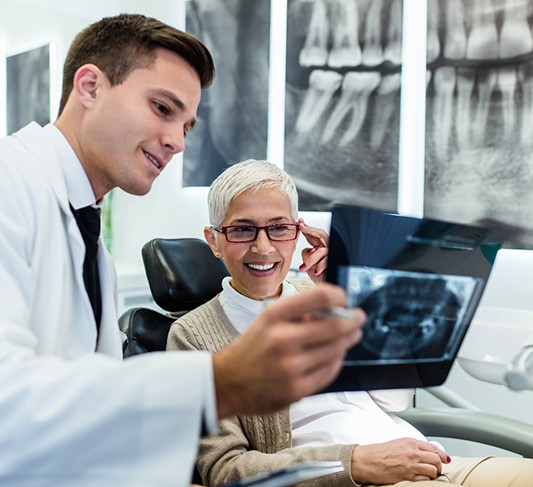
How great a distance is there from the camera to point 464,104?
8.72 feet

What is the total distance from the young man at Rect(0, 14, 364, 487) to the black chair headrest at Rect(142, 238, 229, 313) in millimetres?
695

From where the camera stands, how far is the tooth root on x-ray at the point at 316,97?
3.06 metres

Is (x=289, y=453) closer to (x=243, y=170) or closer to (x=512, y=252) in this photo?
(x=243, y=170)

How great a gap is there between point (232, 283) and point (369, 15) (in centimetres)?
174

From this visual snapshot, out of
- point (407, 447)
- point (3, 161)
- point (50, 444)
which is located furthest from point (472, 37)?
point (50, 444)

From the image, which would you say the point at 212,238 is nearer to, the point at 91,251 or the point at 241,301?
the point at 241,301

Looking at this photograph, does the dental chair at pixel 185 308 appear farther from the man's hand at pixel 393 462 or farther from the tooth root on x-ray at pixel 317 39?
the tooth root on x-ray at pixel 317 39

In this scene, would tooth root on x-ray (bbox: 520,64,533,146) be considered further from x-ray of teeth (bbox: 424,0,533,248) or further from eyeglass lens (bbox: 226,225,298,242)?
eyeglass lens (bbox: 226,225,298,242)

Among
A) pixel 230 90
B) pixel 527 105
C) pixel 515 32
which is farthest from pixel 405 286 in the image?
pixel 230 90

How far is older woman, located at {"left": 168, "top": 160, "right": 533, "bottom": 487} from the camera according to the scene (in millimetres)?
1432

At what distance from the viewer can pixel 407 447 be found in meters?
1.46

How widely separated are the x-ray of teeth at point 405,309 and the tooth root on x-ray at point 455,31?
1.79 m

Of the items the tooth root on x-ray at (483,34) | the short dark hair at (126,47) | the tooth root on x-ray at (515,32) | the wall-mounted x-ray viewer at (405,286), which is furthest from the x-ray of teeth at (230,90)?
the wall-mounted x-ray viewer at (405,286)

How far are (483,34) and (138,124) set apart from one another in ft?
6.17
